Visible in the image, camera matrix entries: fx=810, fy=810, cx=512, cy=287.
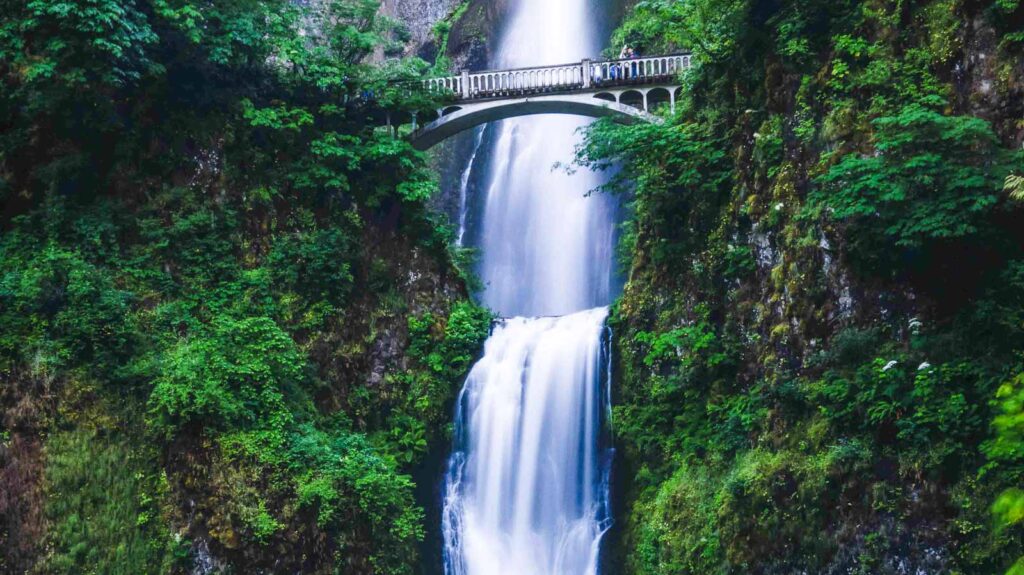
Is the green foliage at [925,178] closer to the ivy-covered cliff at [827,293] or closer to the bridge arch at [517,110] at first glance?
the ivy-covered cliff at [827,293]

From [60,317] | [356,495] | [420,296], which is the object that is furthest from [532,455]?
[60,317]

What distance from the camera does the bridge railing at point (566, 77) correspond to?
17.9 m

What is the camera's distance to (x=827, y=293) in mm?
11539

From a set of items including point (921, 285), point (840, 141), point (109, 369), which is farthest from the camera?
point (109, 369)

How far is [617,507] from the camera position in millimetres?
15297

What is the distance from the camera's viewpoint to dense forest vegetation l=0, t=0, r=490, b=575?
527 inches

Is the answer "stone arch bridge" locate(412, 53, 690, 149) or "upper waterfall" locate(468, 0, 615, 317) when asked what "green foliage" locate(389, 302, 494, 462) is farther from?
"upper waterfall" locate(468, 0, 615, 317)

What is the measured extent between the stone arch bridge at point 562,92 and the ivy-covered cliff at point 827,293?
2704mm

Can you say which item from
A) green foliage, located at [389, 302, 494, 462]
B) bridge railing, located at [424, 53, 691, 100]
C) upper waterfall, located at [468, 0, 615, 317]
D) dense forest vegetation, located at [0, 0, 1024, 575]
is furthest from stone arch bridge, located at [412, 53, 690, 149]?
upper waterfall, located at [468, 0, 615, 317]

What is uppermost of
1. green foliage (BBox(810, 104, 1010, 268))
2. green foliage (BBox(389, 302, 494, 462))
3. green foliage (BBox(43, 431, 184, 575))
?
green foliage (BBox(810, 104, 1010, 268))

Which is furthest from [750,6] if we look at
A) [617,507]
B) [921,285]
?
[617,507]

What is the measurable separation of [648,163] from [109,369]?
1030cm

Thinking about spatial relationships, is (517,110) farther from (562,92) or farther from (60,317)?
(60,317)

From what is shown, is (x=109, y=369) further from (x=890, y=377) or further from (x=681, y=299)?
(x=890, y=377)
